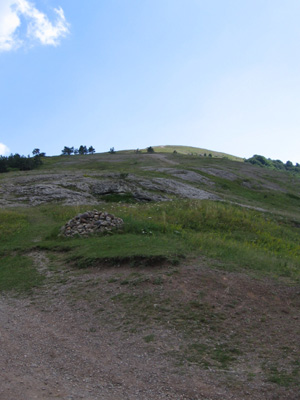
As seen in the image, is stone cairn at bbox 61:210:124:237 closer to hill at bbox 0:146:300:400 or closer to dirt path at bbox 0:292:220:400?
hill at bbox 0:146:300:400

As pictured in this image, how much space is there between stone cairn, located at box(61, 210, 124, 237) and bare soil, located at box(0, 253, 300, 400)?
4870 mm

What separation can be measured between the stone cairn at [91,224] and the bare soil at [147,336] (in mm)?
4870

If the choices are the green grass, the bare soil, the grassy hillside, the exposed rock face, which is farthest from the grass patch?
the exposed rock face

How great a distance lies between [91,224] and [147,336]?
35.5 feet

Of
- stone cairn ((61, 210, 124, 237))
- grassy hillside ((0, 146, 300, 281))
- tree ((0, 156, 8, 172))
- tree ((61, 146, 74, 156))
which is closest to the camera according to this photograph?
grassy hillside ((0, 146, 300, 281))

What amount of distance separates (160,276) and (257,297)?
10.6 feet

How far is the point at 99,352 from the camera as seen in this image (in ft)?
24.2

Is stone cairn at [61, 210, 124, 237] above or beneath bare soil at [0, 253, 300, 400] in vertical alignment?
above

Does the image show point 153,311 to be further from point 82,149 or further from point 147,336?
point 82,149

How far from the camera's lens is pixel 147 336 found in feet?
26.6

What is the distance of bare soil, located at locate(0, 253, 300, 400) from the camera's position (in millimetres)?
5949

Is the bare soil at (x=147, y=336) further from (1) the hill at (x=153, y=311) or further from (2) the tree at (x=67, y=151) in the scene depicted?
(2) the tree at (x=67, y=151)

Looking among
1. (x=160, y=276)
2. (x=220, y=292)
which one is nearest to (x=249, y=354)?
Result: (x=220, y=292)

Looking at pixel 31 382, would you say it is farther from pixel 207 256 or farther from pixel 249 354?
pixel 207 256
